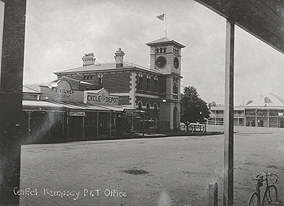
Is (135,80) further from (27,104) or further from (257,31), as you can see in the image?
(257,31)

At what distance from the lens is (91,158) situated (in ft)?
31.3

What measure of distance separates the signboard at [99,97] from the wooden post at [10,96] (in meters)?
15.0

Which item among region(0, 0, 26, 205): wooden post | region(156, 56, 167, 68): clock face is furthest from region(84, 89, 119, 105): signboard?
region(0, 0, 26, 205): wooden post

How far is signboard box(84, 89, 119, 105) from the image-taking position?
17353 millimetres

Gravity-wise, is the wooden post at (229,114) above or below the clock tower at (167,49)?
below

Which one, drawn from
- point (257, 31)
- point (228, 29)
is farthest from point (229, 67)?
point (257, 31)

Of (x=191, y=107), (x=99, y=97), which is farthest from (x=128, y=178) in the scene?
(x=191, y=107)

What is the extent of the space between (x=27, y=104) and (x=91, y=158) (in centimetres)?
499

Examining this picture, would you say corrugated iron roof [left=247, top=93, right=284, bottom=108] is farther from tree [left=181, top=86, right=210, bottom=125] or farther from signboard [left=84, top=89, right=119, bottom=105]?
signboard [left=84, top=89, right=119, bottom=105]

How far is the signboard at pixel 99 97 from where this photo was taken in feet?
56.9

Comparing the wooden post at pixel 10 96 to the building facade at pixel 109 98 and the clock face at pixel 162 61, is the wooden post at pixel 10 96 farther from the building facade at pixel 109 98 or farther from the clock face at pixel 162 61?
the clock face at pixel 162 61

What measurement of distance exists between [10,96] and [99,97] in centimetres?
1629

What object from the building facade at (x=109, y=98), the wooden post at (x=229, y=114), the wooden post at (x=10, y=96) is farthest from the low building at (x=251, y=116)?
the wooden post at (x=10, y=96)

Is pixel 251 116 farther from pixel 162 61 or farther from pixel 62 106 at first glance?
pixel 62 106
